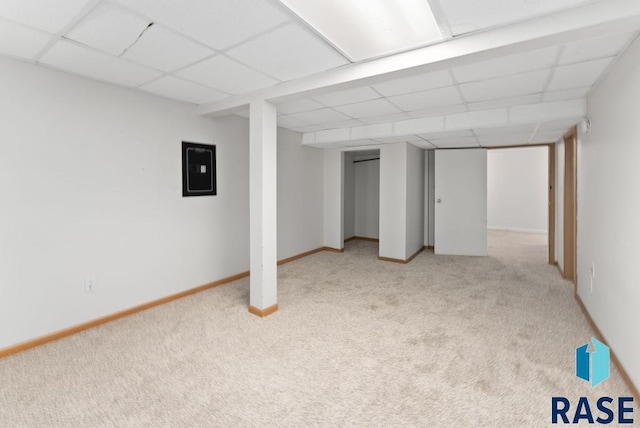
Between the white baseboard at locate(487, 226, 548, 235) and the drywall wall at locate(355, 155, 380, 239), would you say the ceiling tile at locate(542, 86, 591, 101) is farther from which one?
the white baseboard at locate(487, 226, 548, 235)

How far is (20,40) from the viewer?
2115mm

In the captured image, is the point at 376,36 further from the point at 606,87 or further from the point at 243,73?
the point at 606,87

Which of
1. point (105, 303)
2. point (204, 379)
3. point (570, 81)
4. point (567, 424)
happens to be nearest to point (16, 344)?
point (105, 303)

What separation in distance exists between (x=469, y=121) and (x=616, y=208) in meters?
1.95

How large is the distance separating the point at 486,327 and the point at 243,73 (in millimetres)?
3097

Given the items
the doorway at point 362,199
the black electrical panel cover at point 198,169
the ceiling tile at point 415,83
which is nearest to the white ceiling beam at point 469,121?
the ceiling tile at point 415,83

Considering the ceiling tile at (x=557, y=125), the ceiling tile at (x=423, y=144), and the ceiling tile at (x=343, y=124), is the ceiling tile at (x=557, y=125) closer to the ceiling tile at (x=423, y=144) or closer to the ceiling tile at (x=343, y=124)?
the ceiling tile at (x=423, y=144)

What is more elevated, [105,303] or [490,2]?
[490,2]

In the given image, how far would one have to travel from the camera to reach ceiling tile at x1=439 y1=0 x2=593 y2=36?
5.38ft

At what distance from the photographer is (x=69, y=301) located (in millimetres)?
2783

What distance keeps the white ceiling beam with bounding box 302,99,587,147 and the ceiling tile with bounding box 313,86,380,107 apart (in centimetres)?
120

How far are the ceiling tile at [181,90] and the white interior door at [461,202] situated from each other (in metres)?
4.25

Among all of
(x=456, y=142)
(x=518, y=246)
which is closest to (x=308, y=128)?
(x=456, y=142)

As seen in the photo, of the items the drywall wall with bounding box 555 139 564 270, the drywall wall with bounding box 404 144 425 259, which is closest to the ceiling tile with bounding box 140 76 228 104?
the drywall wall with bounding box 404 144 425 259
